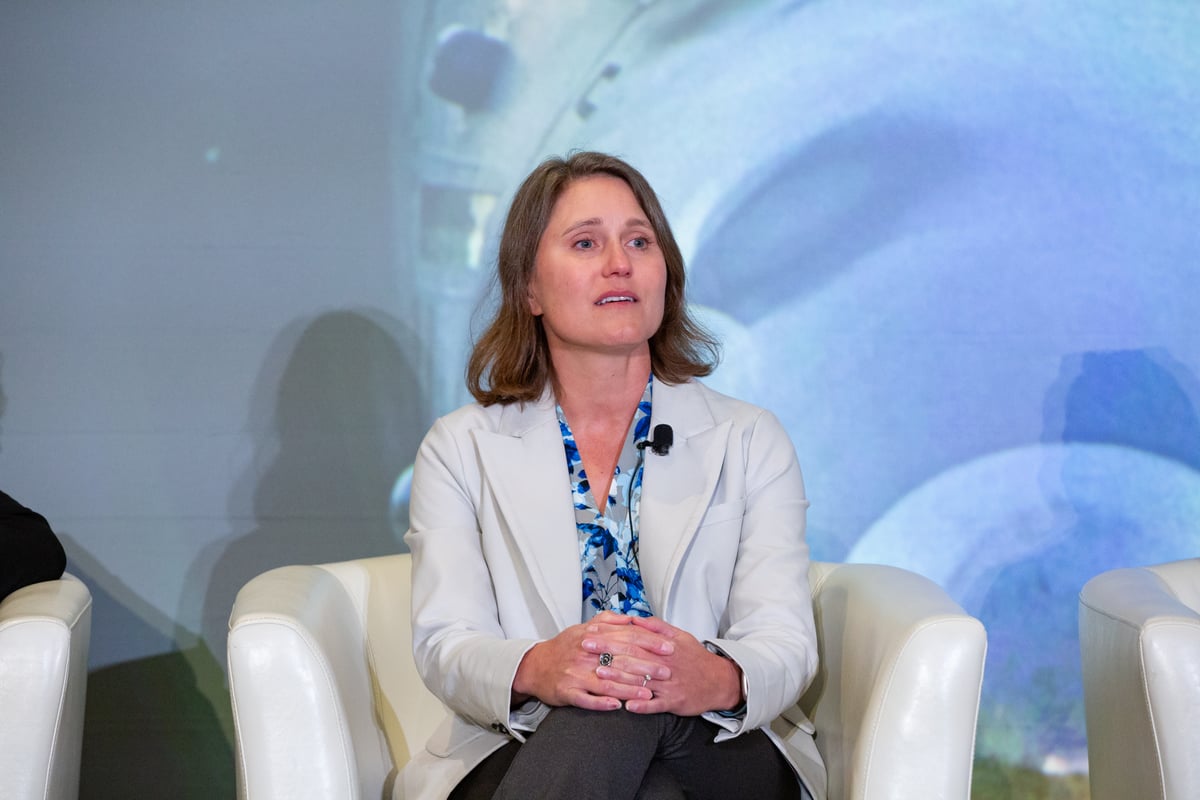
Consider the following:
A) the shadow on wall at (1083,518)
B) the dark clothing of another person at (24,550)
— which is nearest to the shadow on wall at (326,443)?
the dark clothing of another person at (24,550)

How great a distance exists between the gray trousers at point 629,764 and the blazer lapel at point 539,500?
26 centimetres

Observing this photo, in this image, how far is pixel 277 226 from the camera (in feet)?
9.45

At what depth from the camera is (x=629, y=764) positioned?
4.98 feet

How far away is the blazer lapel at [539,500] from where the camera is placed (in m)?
1.90

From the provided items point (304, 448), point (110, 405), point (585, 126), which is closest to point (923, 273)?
point (585, 126)

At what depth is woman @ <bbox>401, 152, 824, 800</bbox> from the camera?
1.65 meters

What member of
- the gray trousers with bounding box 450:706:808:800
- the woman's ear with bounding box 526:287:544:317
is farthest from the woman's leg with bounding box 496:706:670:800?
the woman's ear with bounding box 526:287:544:317

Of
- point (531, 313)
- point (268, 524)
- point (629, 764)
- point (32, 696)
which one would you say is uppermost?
point (531, 313)

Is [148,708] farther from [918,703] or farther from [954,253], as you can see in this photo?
→ [954,253]

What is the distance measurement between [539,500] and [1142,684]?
95 centimetres

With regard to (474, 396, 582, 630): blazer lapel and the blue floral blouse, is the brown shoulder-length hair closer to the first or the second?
(474, 396, 582, 630): blazer lapel

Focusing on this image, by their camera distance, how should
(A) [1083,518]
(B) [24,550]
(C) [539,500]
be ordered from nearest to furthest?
(C) [539,500] → (B) [24,550] → (A) [1083,518]

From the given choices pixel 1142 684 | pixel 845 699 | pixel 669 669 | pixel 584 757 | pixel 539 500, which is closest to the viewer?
pixel 584 757

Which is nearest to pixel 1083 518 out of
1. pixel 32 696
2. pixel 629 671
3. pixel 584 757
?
pixel 629 671
